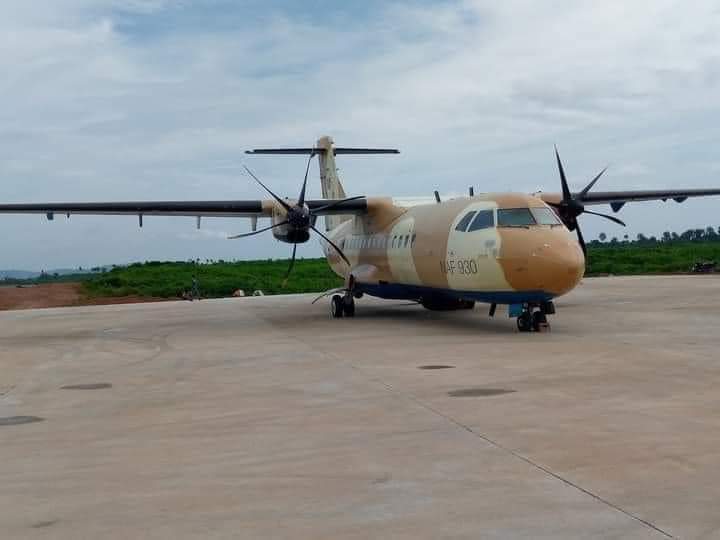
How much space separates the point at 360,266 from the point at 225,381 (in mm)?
13672

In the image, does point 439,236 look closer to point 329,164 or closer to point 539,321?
point 539,321

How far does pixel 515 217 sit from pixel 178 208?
10.8 meters

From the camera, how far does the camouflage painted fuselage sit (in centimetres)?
1579

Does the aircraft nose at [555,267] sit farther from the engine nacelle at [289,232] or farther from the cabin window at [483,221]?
the engine nacelle at [289,232]

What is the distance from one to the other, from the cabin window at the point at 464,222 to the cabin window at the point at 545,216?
1637 millimetres

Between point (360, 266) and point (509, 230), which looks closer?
point (509, 230)

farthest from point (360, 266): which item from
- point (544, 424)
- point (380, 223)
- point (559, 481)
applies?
point (559, 481)

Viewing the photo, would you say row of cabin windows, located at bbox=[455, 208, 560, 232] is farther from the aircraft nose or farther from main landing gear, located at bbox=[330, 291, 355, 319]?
main landing gear, located at bbox=[330, 291, 355, 319]

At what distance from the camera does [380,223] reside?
24250 millimetres

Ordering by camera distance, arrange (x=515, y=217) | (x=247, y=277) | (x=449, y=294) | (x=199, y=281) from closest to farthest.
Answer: (x=515, y=217), (x=449, y=294), (x=199, y=281), (x=247, y=277)

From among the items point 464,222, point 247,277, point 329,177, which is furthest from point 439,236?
point 247,277

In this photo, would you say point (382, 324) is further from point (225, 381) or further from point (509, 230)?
point (225, 381)

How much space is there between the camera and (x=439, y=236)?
19.2m

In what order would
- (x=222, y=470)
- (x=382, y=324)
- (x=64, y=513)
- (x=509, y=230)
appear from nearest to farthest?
1. (x=64, y=513)
2. (x=222, y=470)
3. (x=509, y=230)
4. (x=382, y=324)
